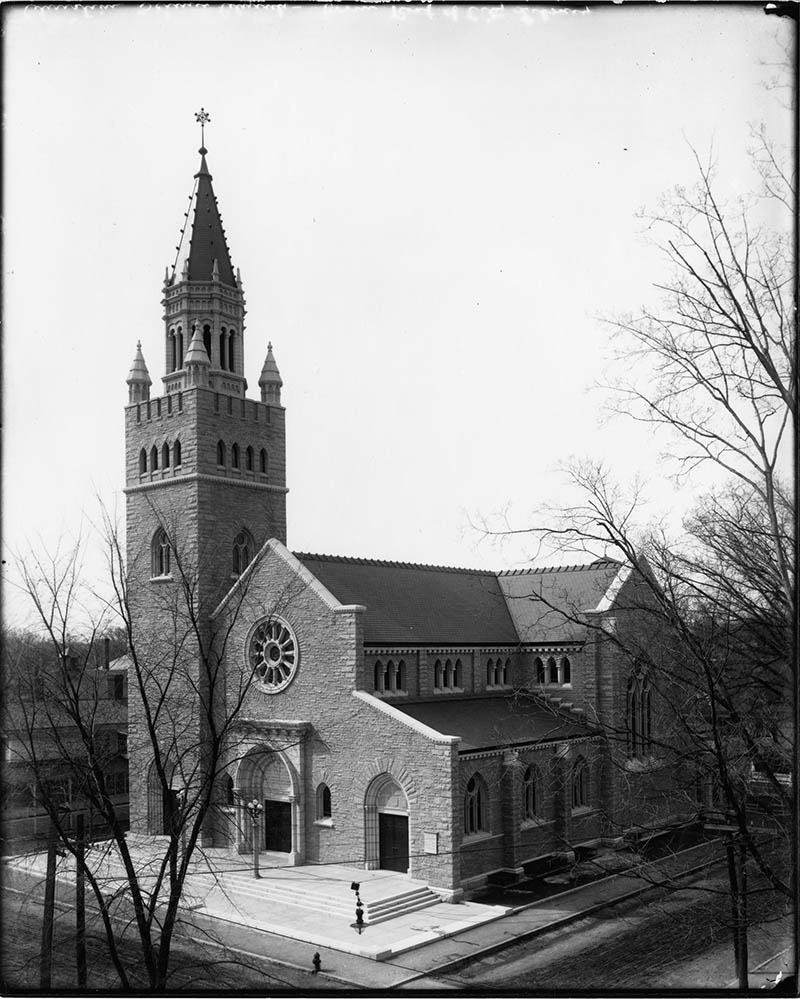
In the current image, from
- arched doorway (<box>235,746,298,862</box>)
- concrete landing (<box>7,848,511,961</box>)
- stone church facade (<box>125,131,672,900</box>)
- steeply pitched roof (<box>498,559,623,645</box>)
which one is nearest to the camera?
concrete landing (<box>7,848,511,961</box>)

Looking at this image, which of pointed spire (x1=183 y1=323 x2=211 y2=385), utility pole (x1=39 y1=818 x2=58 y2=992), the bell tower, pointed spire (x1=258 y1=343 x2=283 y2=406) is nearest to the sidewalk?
utility pole (x1=39 y1=818 x2=58 y2=992)

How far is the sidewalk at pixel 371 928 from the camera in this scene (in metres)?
20.6

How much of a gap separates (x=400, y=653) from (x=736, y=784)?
19.3 m

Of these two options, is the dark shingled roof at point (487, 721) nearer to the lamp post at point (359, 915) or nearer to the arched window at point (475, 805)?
the arched window at point (475, 805)

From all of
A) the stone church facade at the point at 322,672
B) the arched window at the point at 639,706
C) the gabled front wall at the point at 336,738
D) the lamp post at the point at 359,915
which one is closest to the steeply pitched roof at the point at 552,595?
the stone church facade at the point at 322,672

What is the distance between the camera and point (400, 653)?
31.8 metres

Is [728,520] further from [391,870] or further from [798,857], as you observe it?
[391,870]

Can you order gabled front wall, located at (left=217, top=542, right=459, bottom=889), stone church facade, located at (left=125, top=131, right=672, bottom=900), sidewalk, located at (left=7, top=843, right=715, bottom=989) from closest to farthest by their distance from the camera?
sidewalk, located at (left=7, top=843, right=715, bottom=989) < gabled front wall, located at (left=217, top=542, right=459, bottom=889) < stone church facade, located at (left=125, top=131, right=672, bottom=900)

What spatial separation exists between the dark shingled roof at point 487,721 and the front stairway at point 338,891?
4.18 metres

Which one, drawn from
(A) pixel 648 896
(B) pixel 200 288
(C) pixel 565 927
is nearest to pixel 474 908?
(C) pixel 565 927

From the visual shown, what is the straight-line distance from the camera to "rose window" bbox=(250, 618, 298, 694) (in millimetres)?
30594

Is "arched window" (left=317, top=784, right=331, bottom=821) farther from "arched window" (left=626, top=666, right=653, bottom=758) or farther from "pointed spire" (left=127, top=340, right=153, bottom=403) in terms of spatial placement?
"pointed spire" (left=127, top=340, right=153, bottom=403)

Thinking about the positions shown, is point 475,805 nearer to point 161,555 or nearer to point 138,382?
point 161,555

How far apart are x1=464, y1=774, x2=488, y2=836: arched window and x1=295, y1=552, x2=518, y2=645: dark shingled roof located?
5.68 metres
